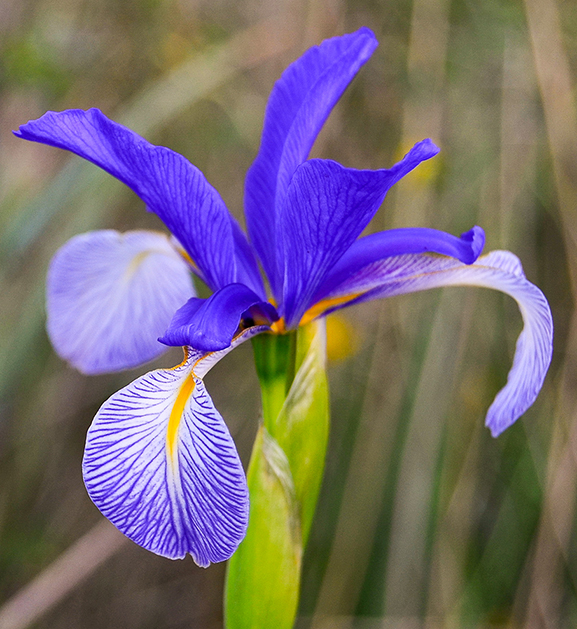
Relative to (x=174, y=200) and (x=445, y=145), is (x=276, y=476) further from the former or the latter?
(x=445, y=145)

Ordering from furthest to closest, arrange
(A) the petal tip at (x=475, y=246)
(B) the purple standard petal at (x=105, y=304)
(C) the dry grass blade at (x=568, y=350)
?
(C) the dry grass blade at (x=568, y=350) < (B) the purple standard petal at (x=105, y=304) < (A) the petal tip at (x=475, y=246)

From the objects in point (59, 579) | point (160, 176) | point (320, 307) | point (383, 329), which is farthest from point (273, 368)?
point (383, 329)

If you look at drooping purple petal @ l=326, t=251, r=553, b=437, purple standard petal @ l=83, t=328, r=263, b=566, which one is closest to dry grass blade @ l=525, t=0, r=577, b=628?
drooping purple petal @ l=326, t=251, r=553, b=437

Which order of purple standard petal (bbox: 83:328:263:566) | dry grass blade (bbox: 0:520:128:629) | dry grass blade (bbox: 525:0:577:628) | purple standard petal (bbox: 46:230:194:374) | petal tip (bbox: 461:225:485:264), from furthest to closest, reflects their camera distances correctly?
dry grass blade (bbox: 525:0:577:628)
dry grass blade (bbox: 0:520:128:629)
purple standard petal (bbox: 46:230:194:374)
petal tip (bbox: 461:225:485:264)
purple standard petal (bbox: 83:328:263:566)

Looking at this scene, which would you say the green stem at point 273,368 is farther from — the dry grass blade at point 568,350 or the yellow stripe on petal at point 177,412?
the dry grass blade at point 568,350

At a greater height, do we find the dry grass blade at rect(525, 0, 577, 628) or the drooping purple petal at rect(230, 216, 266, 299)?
the drooping purple petal at rect(230, 216, 266, 299)

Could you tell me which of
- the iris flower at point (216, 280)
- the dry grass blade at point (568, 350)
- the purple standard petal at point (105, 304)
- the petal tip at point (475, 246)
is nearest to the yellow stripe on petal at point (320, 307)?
the iris flower at point (216, 280)

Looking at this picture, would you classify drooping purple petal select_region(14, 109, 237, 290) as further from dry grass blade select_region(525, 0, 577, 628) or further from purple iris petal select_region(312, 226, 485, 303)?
dry grass blade select_region(525, 0, 577, 628)
